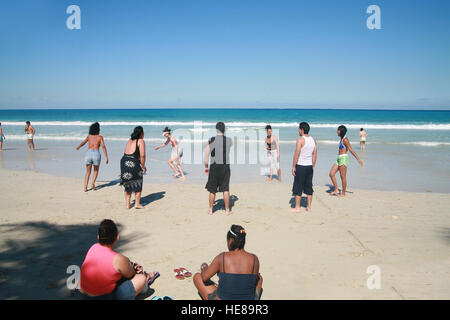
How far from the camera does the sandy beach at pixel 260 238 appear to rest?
3814mm

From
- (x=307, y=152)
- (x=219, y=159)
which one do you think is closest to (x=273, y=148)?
(x=307, y=152)

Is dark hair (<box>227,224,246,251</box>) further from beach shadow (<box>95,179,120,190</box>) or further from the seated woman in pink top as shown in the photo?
beach shadow (<box>95,179,120,190</box>)

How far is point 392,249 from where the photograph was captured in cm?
487

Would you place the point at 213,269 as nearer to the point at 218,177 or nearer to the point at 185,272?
the point at 185,272

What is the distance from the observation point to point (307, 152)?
6.50 meters

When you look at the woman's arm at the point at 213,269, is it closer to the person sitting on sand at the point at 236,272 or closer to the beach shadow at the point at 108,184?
the person sitting on sand at the point at 236,272

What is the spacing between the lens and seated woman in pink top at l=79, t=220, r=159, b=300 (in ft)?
10.1

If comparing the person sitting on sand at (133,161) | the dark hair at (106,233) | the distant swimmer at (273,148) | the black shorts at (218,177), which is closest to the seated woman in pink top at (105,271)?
the dark hair at (106,233)

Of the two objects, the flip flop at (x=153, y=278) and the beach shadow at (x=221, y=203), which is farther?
the beach shadow at (x=221, y=203)

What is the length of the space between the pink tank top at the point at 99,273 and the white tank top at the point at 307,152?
450 centimetres
